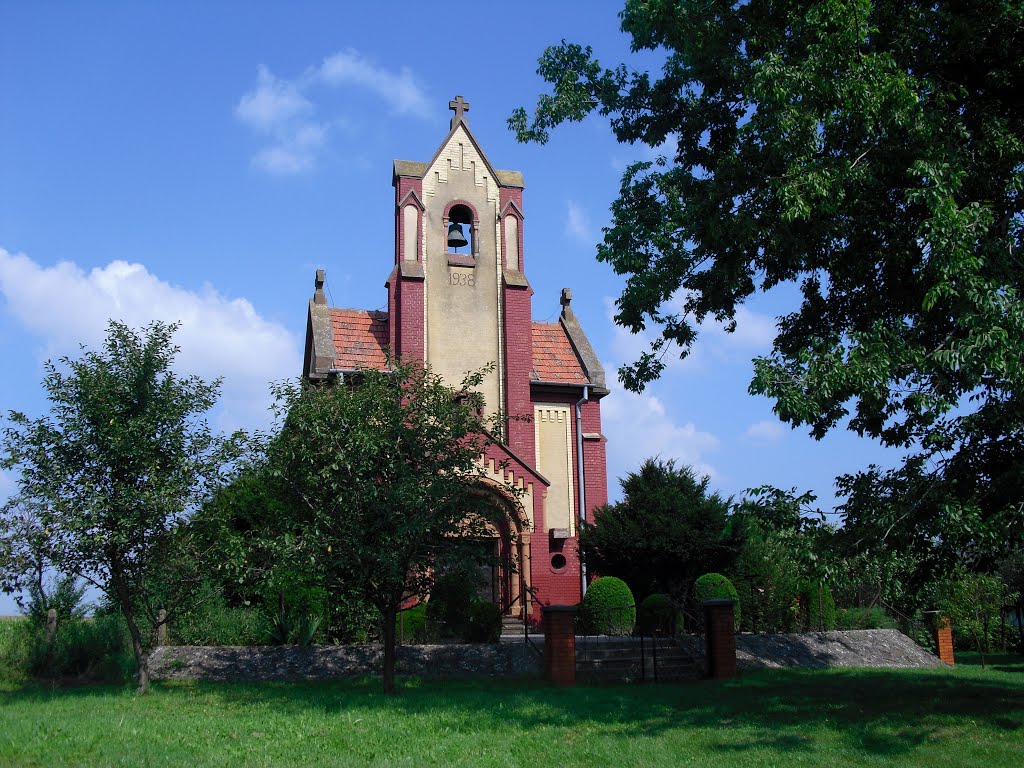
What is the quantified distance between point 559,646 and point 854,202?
9.07 m

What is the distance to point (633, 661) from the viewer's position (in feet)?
57.1

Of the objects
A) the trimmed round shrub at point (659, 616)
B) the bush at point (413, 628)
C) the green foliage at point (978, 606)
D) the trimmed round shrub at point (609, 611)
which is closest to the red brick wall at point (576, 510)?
the trimmed round shrub at point (609, 611)

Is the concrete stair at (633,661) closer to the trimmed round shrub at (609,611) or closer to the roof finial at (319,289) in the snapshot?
the trimmed round shrub at (609,611)

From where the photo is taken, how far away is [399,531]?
13898 mm

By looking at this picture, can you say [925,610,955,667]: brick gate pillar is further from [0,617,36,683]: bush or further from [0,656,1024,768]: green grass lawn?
[0,617,36,683]: bush

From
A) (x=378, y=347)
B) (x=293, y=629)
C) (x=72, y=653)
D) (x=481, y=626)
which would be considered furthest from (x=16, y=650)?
(x=378, y=347)

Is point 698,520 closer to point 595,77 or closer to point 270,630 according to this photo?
point 270,630

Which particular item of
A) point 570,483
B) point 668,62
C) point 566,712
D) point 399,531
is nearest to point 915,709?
point 566,712

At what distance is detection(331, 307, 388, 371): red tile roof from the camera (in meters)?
25.5

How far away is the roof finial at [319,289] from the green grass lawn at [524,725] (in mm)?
14354

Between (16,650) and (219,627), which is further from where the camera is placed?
(219,627)

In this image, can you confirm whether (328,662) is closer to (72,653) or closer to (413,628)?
(413,628)

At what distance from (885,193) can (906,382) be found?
312cm

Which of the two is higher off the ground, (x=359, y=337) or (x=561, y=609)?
(x=359, y=337)
